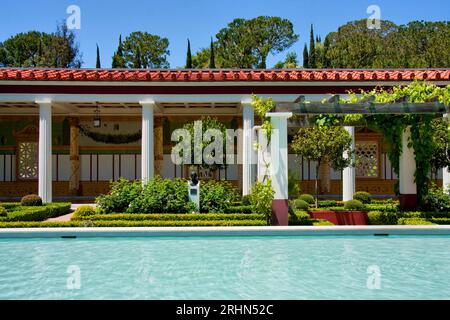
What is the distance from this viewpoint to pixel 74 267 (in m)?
8.97

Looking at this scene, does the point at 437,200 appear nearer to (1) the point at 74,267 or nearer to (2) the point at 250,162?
(2) the point at 250,162

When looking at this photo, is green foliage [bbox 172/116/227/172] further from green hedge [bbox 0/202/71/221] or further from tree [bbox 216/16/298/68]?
tree [bbox 216/16/298/68]

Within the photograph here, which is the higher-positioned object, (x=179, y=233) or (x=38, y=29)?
(x=38, y=29)

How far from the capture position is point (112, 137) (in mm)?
25344

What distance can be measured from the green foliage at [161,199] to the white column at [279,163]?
2607 millimetres

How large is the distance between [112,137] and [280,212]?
13635 mm

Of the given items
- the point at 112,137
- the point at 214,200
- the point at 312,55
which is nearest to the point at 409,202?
the point at 214,200

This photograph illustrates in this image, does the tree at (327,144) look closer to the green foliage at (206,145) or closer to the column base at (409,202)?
the column base at (409,202)

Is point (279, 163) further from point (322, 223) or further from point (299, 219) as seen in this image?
point (322, 223)

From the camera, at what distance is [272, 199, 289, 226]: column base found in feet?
45.1

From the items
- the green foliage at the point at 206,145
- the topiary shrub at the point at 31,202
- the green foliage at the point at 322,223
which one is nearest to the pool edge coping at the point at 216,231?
the green foliage at the point at 322,223

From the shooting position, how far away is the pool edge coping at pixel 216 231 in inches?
495
